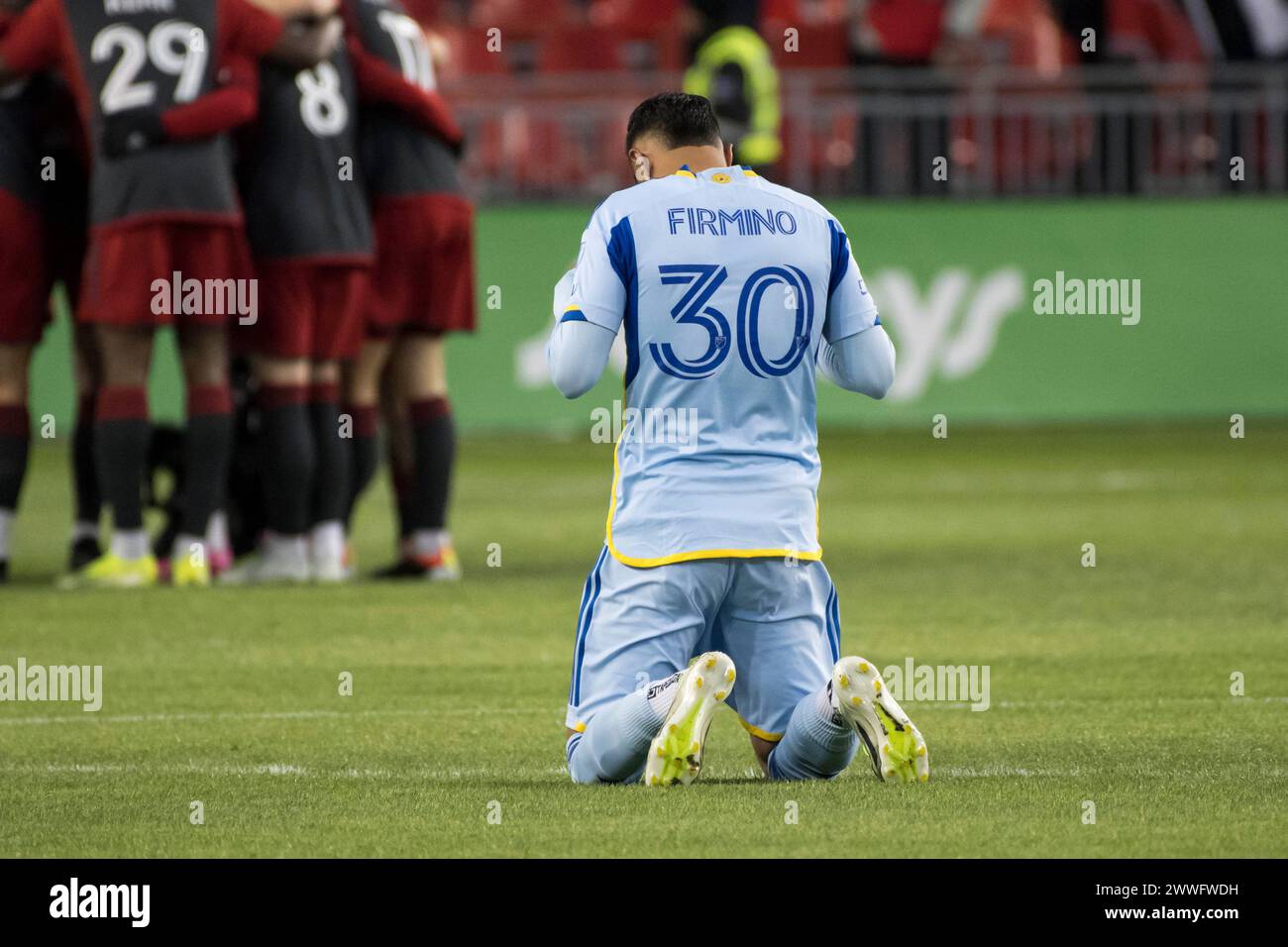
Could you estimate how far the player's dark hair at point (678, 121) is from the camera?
237 inches

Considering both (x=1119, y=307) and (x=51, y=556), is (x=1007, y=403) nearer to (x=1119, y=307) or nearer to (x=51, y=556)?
(x=1119, y=307)

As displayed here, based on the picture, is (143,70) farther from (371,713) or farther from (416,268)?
(371,713)

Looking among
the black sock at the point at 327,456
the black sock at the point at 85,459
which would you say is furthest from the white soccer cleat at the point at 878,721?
→ the black sock at the point at 85,459

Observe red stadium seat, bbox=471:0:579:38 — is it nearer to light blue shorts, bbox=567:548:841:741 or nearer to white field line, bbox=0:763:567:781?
white field line, bbox=0:763:567:781

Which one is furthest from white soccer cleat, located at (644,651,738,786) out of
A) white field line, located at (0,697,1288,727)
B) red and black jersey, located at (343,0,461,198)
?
red and black jersey, located at (343,0,461,198)

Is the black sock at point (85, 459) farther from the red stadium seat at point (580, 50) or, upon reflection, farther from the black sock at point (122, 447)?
→ the red stadium seat at point (580, 50)

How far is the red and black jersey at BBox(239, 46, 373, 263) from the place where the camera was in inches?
412

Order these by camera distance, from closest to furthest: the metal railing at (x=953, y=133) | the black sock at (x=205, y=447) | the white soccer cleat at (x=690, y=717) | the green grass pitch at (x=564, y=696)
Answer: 1. the green grass pitch at (x=564, y=696)
2. the white soccer cleat at (x=690, y=717)
3. the black sock at (x=205, y=447)
4. the metal railing at (x=953, y=133)

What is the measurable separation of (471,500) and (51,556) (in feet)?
11.8

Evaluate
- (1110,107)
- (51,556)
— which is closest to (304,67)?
(51,556)

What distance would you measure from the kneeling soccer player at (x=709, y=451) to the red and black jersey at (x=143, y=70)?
4464 millimetres

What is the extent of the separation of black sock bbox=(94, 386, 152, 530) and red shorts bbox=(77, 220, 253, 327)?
314 millimetres

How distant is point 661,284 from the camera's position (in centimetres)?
584
